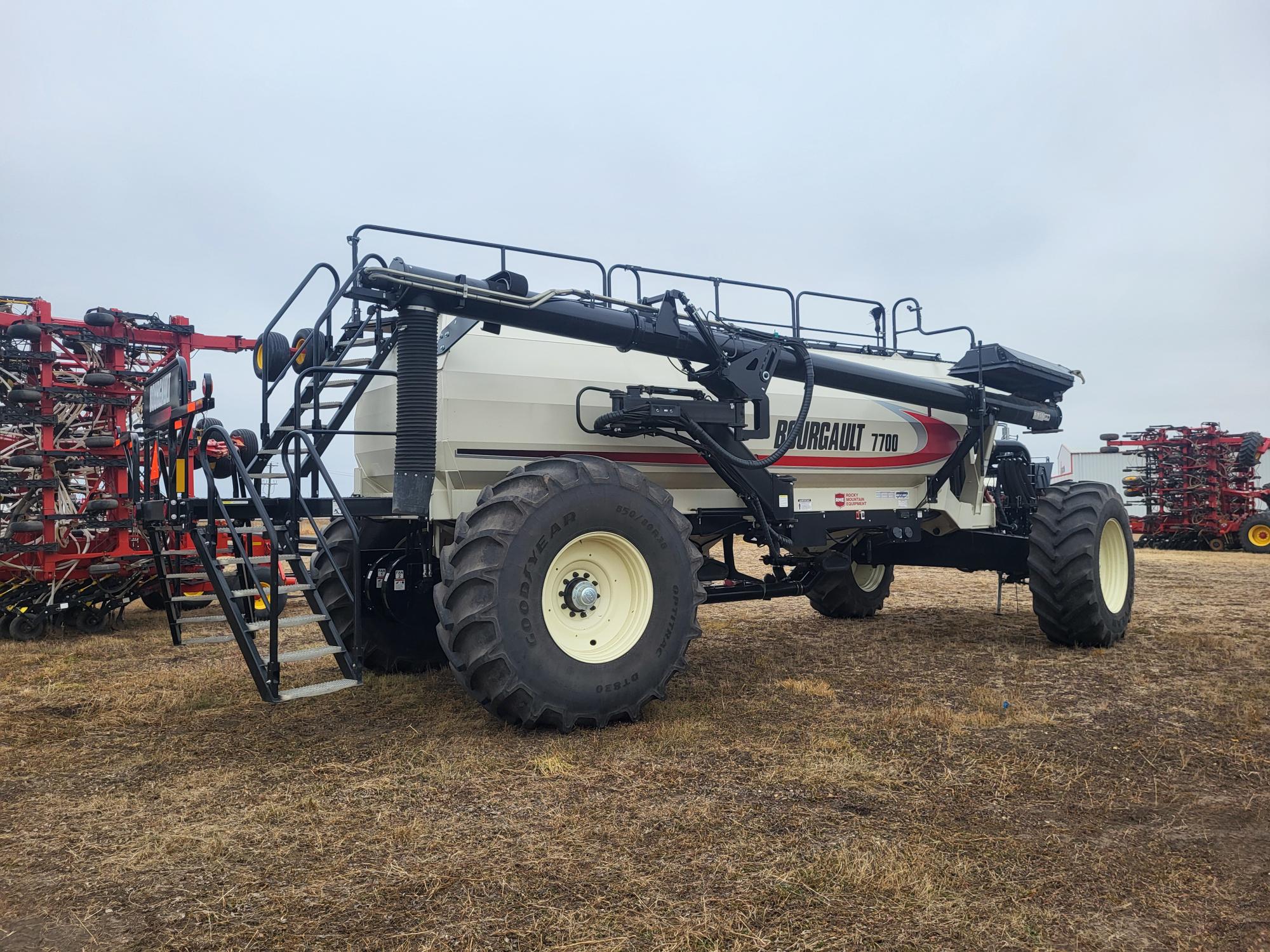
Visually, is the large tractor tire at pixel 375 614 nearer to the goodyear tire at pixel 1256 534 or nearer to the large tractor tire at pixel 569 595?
the large tractor tire at pixel 569 595

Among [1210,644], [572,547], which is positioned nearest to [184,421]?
[572,547]

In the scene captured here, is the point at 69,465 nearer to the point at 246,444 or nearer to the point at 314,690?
the point at 246,444

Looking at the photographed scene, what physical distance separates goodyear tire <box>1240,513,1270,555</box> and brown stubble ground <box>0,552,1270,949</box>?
20100 millimetres

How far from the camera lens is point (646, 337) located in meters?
6.95

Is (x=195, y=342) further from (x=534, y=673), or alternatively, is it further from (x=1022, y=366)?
(x=1022, y=366)

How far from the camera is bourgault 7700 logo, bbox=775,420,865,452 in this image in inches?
325

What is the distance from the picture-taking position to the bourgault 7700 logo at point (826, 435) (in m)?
8.25

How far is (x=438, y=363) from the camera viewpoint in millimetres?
6562

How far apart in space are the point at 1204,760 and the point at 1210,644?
14.8ft

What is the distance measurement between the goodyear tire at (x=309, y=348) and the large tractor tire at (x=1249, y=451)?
26.7m

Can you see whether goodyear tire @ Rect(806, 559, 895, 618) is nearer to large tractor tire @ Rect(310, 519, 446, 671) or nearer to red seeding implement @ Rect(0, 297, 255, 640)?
large tractor tire @ Rect(310, 519, 446, 671)

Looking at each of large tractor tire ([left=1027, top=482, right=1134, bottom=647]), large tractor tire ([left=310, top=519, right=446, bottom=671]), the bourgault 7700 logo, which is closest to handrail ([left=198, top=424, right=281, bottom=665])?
large tractor tire ([left=310, top=519, right=446, bottom=671])

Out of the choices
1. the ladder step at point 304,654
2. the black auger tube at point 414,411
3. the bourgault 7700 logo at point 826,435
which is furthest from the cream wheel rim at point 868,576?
the ladder step at point 304,654

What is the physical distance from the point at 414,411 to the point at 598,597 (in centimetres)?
172
